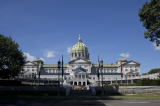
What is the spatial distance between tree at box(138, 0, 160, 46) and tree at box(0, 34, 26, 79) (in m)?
33.4

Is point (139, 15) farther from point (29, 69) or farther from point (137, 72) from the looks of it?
point (29, 69)

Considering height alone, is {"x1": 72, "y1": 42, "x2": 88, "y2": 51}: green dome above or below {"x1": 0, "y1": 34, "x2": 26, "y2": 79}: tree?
above

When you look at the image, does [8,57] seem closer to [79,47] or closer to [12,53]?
[12,53]

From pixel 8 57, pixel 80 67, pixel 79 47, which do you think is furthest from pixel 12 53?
pixel 79 47

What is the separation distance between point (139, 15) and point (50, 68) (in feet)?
451

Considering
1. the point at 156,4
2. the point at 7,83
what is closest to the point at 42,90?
the point at 7,83

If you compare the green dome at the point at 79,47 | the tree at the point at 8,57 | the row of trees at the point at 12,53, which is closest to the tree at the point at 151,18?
the row of trees at the point at 12,53

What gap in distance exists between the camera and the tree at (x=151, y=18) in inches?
1164

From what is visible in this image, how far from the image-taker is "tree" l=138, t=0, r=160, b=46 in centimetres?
2958

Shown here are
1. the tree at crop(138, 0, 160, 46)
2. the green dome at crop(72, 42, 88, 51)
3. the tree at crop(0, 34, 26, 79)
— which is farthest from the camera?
the green dome at crop(72, 42, 88, 51)

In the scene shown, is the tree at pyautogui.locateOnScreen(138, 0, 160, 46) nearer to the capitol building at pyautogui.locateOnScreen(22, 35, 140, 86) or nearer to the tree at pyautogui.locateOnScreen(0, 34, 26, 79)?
the tree at pyautogui.locateOnScreen(0, 34, 26, 79)

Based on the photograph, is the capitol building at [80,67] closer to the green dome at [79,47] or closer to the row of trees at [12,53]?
the green dome at [79,47]

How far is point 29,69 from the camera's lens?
150 m

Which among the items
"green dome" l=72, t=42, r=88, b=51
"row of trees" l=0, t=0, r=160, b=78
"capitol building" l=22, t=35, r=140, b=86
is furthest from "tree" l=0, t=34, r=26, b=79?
"green dome" l=72, t=42, r=88, b=51
